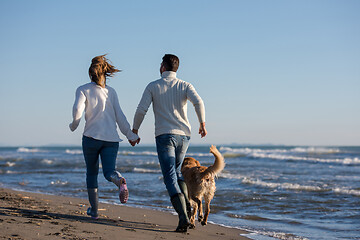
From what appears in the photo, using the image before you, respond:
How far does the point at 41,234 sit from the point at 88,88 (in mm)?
1689

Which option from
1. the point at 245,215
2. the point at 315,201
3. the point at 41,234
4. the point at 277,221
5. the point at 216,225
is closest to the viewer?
the point at 41,234

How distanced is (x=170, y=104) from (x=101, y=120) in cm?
82

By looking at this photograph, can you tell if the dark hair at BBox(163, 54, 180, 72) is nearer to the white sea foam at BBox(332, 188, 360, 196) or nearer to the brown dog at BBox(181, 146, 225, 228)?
the brown dog at BBox(181, 146, 225, 228)

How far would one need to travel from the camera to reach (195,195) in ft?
16.1

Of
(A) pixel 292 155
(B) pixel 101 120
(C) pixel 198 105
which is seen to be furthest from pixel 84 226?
(A) pixel 292 155

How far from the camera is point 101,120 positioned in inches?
177

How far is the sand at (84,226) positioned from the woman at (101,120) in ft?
1.87

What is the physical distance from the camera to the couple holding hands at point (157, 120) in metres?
4.42

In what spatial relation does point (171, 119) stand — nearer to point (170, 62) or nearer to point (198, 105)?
point (198, 105)

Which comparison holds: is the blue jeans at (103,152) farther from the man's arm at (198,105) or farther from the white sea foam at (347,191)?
the white sea foam at (347,191)

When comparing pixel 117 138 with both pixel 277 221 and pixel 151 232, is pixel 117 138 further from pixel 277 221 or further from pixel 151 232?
pixel 277 221

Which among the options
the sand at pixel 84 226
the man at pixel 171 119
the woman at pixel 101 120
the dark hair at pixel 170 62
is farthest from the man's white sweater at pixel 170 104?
the sand at pixel 84 226

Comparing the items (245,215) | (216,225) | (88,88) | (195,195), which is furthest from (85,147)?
(245,215)

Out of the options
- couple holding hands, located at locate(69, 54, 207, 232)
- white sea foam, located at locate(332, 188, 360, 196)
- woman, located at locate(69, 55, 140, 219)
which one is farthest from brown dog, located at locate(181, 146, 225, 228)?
white sea foam, located at locate(332, 188, 360, 196)
